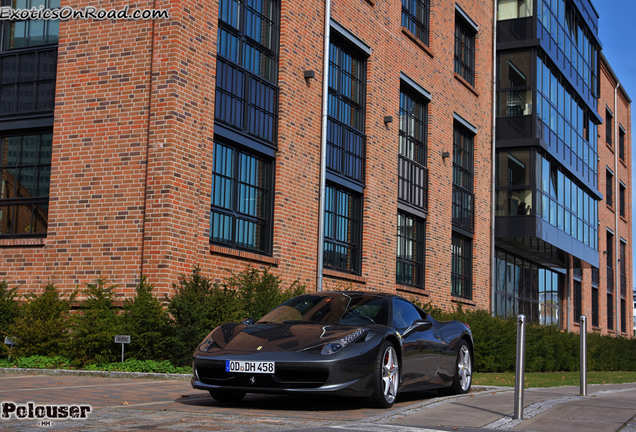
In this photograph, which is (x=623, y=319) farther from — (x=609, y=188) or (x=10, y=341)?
(x=10, y=341)

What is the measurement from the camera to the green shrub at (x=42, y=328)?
11180 millimetres

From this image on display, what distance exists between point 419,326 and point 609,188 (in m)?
37.0

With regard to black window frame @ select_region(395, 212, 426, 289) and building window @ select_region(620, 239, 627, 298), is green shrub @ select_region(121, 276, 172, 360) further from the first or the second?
building window @ select_region(620, 239, 627, 298)

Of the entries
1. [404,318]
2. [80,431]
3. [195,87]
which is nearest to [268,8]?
[195,87]

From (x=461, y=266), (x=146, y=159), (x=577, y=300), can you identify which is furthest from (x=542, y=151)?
(x=146, y=159)

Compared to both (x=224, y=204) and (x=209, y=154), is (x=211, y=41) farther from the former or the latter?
(x=224, y=204)

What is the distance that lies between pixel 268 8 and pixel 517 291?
1827cm

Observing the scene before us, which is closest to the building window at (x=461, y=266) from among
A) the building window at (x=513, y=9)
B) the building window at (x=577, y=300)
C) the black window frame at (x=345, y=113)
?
the black window frame at (x=345, y=113)

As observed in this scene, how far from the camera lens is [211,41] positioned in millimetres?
12906

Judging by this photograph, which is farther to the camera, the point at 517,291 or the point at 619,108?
the point at 619,108

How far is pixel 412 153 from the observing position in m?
21.3

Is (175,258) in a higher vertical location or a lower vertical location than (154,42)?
lower

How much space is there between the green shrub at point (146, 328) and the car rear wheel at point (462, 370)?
166 inches

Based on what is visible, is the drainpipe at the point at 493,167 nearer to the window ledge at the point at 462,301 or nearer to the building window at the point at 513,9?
the building window at the point at 513,9
